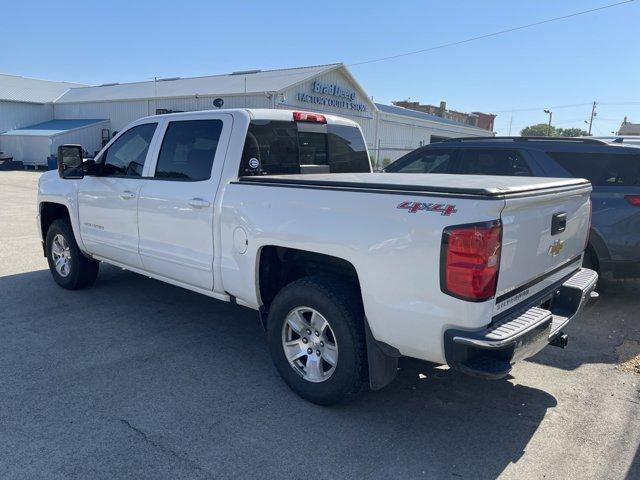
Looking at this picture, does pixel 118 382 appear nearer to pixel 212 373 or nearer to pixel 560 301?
pixel 212 373

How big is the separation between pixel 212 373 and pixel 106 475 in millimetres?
1322

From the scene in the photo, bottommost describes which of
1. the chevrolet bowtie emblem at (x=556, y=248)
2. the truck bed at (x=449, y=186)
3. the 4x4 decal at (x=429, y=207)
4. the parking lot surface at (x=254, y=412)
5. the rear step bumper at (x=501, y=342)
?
the parking lot surface at (x=254, y=412)

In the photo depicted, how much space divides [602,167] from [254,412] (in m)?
4.74

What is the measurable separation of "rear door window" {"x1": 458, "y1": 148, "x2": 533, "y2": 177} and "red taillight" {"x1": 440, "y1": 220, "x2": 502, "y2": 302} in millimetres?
3730

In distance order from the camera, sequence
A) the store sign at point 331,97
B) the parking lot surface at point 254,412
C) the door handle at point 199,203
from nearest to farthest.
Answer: the parking lot surface at point 254,412, the door handle at point 199,203, the store sign at point 331,97

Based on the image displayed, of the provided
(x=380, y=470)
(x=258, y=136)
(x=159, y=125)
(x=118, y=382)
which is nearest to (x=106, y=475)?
(x=118, y=382)

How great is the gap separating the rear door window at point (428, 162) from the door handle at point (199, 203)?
3.49 metres

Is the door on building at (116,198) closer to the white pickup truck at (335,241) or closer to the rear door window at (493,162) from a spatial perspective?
the white pickup truck at (335,241)

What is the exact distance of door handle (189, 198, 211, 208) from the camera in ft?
13.4

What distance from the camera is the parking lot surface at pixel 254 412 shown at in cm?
A: 289

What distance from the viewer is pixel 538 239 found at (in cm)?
312

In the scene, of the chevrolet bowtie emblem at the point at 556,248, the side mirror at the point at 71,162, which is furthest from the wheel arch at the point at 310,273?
the side mirror at the point at 71,162

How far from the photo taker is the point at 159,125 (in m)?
4.79

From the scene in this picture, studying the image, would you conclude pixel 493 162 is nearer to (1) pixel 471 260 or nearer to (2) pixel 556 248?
(2) pixel 556 248
